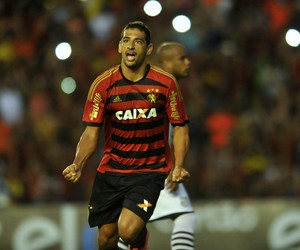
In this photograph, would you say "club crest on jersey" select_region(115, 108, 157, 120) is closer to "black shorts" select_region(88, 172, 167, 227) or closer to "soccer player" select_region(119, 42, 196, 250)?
"black shorts" select_region(88, 172, 167, 227)

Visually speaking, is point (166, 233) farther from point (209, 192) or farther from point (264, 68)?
point (264, 68)

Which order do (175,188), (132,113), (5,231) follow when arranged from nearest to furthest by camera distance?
(132,113)
(175,188)
(5,231)

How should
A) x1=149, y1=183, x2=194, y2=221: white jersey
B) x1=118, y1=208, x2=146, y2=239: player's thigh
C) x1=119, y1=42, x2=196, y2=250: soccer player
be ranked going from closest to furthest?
x1=118, y1=208, x2=146, y2=239: player's thigh, x1=119, y1=42, x2=196, y2=250: soccer player, x1=149, y1=183, x2=194, y2=221: white jersey

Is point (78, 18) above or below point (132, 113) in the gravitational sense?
above

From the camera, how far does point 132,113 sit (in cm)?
773

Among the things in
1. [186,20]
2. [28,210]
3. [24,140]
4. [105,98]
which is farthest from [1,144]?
[105,98]

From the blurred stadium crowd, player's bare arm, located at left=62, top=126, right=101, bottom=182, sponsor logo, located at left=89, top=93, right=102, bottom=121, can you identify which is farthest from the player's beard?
the blurred stadium crowd

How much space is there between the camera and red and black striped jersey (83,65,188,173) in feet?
25.4

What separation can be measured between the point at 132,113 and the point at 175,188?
146cm

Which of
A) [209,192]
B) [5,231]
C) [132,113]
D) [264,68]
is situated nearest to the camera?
[132,113]

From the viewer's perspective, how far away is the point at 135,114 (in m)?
7.73

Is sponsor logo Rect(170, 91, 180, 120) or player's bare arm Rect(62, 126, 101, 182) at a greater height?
sponsor logo Rect(170, 91, 180, 120)

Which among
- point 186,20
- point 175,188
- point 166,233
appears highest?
Answer: point 186,20

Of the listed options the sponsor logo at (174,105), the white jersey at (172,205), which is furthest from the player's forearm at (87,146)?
the white jersey at (172,205)
